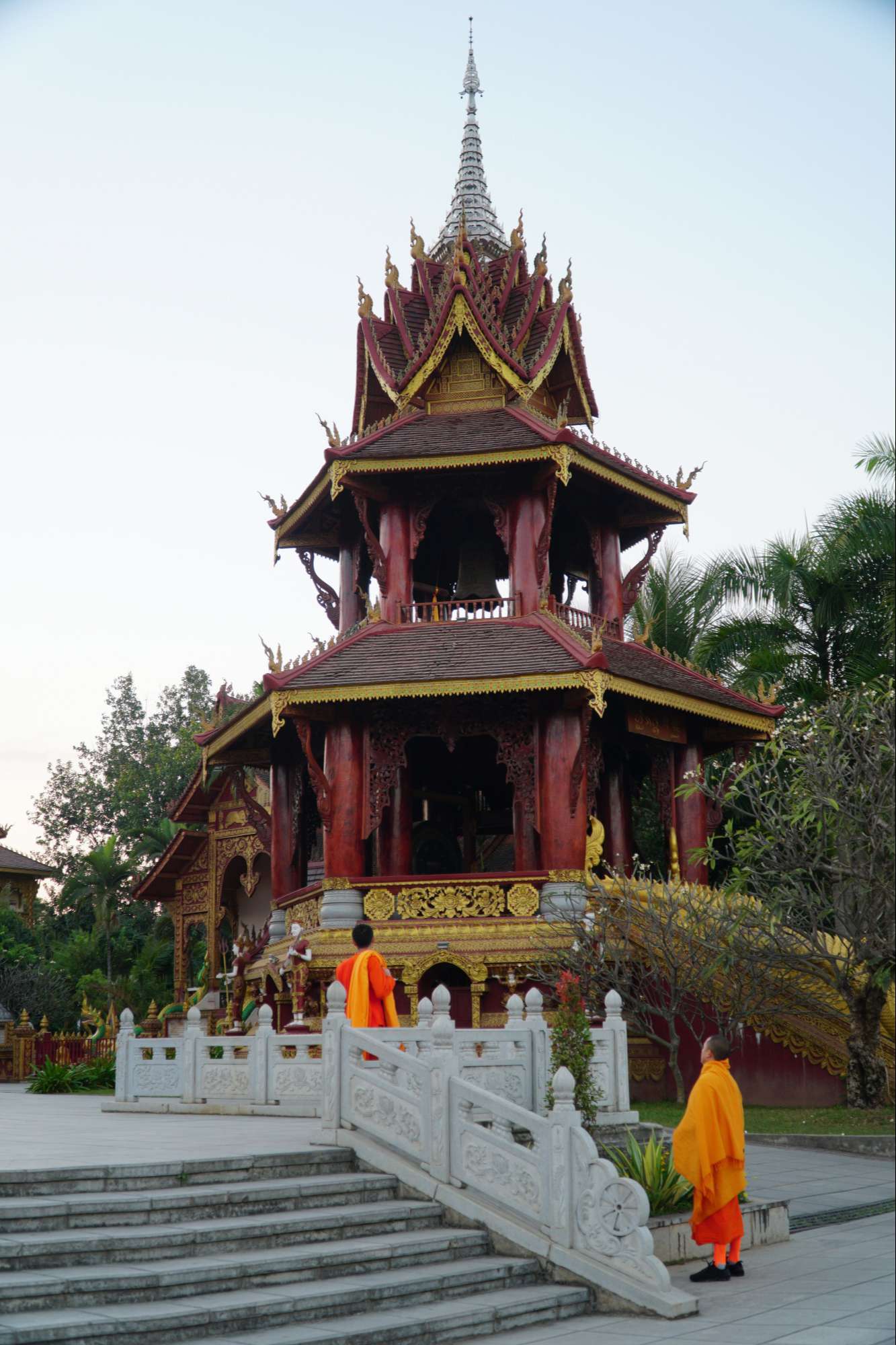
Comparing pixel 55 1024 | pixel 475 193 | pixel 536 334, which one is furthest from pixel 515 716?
pixel 55 1024

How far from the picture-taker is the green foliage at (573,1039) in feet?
39.6

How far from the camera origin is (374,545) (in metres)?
24.0

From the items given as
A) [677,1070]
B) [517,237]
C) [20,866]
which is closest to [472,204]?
[517,237]

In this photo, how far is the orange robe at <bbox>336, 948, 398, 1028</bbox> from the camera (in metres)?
13.0

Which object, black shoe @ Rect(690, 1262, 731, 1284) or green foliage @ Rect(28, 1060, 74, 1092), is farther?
green foliage @ Rect(28, 1060, 74, 1092)

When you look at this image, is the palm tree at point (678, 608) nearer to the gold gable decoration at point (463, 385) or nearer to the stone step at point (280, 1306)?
the gold gable decoration at point (463, 385)

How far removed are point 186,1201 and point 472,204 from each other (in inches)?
906

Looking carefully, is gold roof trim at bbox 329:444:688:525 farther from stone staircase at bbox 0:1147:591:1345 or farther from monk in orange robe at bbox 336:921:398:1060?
stone staircase at bbox 0:1147:591:1345

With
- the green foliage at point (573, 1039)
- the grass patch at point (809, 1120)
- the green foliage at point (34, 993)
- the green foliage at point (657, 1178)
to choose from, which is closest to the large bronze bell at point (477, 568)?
the grass patch at point (809, 1120)

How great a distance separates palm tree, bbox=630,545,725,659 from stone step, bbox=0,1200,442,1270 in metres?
24.6

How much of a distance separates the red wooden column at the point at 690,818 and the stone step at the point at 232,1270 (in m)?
13.5

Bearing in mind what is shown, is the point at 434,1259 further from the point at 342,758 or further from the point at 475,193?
the point at 475,193

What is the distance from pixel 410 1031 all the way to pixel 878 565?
17.7 metres

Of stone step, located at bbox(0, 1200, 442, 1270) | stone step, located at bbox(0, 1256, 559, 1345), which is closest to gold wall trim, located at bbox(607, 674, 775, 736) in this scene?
stone step, located at bbox(0, 1200, 442, 1270)
